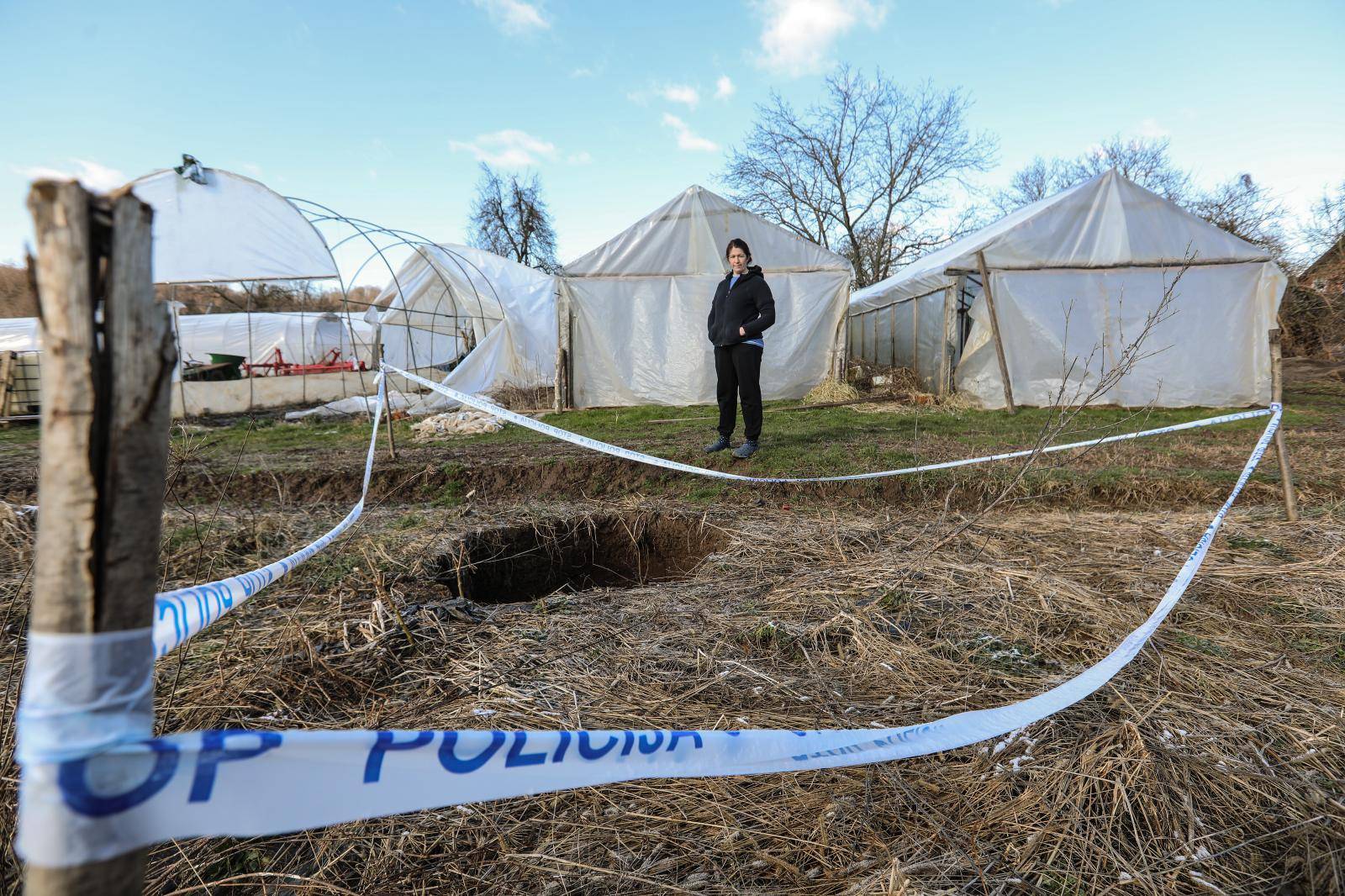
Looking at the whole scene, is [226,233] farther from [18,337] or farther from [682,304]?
[18,337]

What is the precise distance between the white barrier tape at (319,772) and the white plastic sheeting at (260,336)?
54.0ft

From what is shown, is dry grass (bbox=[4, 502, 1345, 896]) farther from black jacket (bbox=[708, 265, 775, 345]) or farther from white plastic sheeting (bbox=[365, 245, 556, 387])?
white plastic sheeting (bbox=[365, 245, 556, 387])

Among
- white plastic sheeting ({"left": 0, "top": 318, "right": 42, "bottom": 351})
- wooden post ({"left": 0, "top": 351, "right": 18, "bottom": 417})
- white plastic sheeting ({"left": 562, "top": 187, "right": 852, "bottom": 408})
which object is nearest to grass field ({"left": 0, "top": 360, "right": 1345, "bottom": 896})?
white plastic sheeting ({"left": 562, "top": 187, "right": 852, "bottom": 408})

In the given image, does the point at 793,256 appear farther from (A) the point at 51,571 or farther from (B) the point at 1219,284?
(A) the point at 51,571

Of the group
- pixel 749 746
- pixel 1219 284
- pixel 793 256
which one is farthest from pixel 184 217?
pixel 1219 284

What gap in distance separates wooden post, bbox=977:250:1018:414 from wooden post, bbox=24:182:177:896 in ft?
36.4

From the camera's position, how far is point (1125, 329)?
1055cm

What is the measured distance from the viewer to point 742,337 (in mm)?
5859

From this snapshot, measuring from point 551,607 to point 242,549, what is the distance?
2131 mm

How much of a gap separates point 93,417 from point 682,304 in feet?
38.4

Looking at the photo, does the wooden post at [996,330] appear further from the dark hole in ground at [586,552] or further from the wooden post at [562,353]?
the dark hole in ground at [586,552]

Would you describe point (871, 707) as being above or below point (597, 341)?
→ below

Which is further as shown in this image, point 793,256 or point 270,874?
point 793,256

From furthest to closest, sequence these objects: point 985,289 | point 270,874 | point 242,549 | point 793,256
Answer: point 793,256 < point 985,289 < point 242,549 < point 270,874
